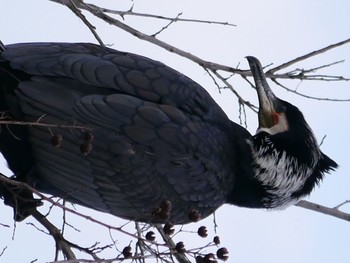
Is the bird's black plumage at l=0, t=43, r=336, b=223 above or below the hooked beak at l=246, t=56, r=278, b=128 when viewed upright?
below

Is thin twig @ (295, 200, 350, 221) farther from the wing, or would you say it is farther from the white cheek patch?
the wing

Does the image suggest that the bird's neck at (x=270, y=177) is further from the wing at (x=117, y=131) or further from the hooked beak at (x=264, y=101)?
the wing at (x=117, y=131)

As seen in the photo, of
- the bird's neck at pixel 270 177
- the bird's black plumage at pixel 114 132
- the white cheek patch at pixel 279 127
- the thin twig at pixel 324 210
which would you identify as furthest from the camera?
the thin twig at pixel 324 210

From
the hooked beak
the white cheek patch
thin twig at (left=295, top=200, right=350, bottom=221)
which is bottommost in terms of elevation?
thin twig at (left=295, top=200, right=350, bottom=221)

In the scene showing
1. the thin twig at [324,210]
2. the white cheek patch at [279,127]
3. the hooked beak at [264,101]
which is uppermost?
the hooked beak at [264,101]

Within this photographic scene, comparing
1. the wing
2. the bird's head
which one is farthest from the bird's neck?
the wing

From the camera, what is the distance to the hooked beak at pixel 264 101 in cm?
556

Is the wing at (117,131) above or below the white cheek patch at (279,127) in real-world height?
below

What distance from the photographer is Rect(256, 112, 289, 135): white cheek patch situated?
5504mm

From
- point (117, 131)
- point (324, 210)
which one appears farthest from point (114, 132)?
point (324, 210)

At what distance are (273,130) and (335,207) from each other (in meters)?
0.78

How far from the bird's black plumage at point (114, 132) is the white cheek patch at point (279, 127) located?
42 cm

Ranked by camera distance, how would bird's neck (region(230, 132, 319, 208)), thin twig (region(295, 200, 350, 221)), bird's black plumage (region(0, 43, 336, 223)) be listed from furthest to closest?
1. thin twig (region(295, 200, 350, 221))
2. bird's neck (region(230, 132, 319, 208))
3. bird's black plumage (region(0, 43, 336, 223))

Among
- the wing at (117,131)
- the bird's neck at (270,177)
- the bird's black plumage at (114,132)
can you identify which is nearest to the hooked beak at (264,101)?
the bird's neck at (270,177)
